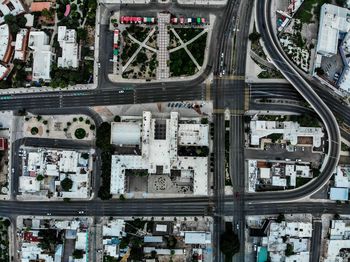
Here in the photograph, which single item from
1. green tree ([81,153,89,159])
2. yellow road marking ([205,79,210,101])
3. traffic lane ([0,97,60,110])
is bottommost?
green tree ([81,153,89,159])

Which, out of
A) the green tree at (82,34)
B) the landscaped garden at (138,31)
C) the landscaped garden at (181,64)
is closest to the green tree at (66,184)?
the green tree at (82,34)

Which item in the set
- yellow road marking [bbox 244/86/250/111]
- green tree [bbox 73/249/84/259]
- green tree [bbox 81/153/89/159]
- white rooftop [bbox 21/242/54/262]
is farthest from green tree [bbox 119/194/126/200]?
yellow road marking [bbox 244/86/250/111]

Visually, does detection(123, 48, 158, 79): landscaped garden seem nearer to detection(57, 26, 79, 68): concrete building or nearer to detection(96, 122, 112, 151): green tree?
detection(57, 26, 79, 68): concrete building

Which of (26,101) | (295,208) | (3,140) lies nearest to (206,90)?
(295,208)

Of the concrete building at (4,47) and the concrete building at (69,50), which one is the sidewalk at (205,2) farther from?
the concrete building at (4,47)

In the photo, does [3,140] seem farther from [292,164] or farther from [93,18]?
[292,164]

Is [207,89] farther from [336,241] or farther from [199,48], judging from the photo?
[336,241]

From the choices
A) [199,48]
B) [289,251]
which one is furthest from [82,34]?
[289,251]
